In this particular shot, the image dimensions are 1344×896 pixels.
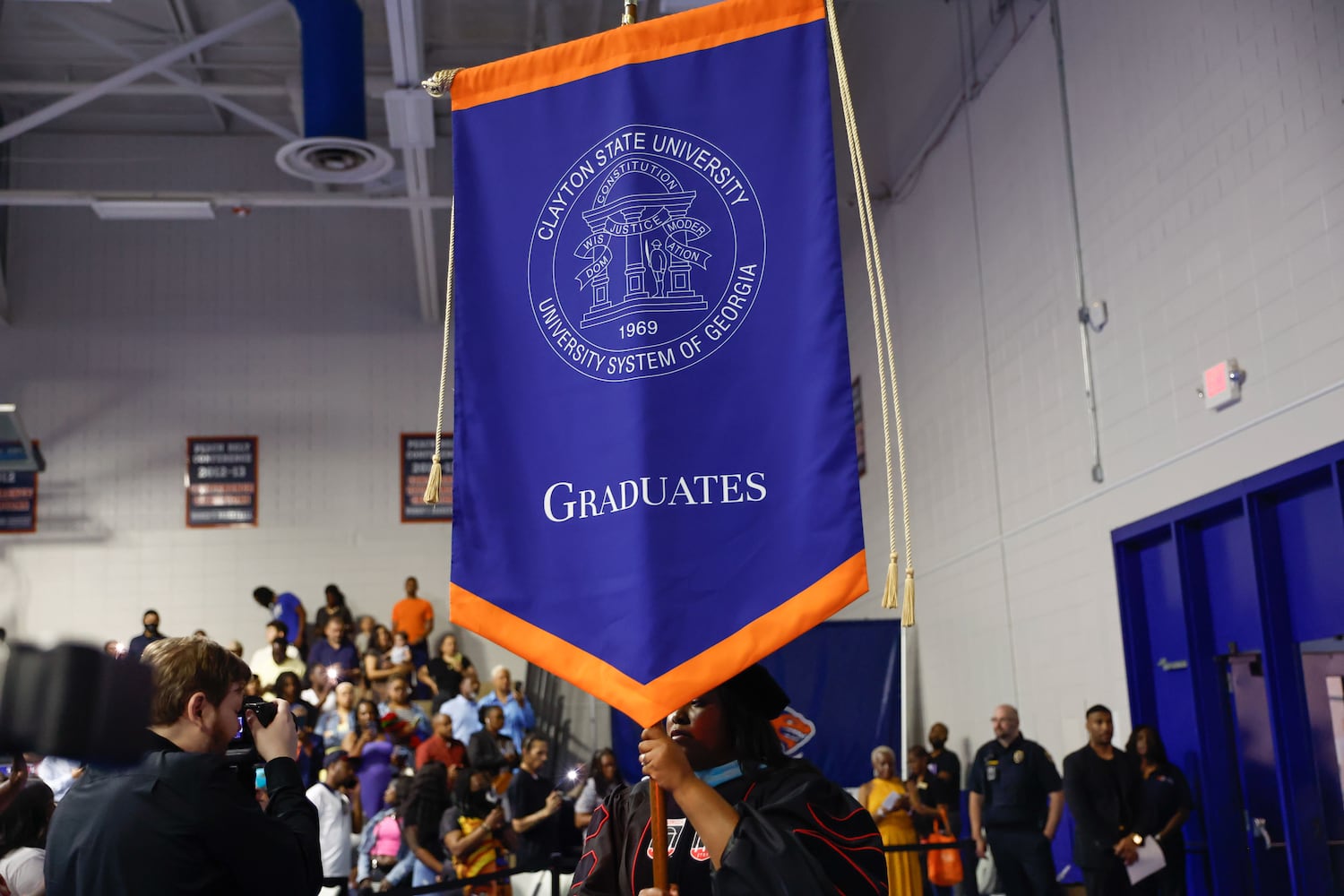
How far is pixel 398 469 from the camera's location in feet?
53.8

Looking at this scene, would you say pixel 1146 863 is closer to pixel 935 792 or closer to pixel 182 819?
pixel 935 792

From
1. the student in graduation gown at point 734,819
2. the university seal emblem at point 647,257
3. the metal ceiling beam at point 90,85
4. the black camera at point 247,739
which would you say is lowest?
the student in graduation gown at point 734,819

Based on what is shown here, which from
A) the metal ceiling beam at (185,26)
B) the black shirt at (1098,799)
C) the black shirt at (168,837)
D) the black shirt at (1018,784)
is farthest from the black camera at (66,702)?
the metal ceiling beam at (185,26)

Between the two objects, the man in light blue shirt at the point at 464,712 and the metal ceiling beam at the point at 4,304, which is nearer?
the man in light blue shirt at the point at 464,712

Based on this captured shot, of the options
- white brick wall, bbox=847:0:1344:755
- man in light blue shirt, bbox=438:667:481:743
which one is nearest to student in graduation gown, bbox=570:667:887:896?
white brick wall, bbox=847:0:1344:755

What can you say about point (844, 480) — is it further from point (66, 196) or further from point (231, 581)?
point (231, 581)

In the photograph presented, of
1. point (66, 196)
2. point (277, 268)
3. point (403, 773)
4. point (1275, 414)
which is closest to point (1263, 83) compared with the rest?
point (1275, 414)

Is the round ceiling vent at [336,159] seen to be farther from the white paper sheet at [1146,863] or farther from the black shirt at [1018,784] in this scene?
the white paper sheet at [1146,863]

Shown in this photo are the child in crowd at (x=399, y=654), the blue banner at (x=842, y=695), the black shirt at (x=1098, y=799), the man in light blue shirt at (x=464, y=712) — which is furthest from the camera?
the child in crowd at (x=399, y=654)

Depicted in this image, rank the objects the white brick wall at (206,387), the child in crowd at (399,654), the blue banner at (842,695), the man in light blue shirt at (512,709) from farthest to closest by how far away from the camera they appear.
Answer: the white brick wall at (206,387) → the child in crowd at (399,654) → the man in light blue shirt at (512,709) → the blue banner at (842,695)

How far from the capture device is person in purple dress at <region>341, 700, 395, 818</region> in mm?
10289

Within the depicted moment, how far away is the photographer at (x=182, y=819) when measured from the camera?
213 centimetres

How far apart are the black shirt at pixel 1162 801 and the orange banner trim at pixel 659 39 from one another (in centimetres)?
591

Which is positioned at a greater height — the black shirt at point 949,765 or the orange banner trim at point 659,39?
the orange banner trim at point 659,39
